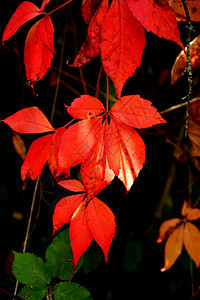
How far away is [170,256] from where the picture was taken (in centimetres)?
88

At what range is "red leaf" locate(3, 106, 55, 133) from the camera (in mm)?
643

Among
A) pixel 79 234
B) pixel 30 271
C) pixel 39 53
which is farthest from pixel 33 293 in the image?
pixel 39 53

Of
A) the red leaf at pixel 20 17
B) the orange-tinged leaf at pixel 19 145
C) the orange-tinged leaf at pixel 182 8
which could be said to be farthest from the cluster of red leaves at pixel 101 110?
the orange-tinged leaf at pixel 19 145

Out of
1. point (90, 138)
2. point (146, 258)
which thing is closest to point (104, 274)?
point (146, 258)

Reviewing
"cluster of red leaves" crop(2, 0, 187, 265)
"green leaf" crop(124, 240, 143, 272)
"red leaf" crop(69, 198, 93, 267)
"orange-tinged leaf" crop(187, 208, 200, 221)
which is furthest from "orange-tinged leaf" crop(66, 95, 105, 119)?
"green leaf" crop(124, 240, 143, 272)

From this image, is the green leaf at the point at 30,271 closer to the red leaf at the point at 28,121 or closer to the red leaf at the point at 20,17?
the red leaf at the point at 28,121

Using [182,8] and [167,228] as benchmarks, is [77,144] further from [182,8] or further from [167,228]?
[167,228]

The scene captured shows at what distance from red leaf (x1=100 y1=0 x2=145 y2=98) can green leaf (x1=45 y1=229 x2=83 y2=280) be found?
574 millimetres

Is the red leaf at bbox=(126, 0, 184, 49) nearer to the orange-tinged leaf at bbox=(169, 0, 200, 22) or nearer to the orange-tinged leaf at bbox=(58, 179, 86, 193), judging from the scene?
the orange-tinged leaf at bbox=(169, 0, 200, 22)

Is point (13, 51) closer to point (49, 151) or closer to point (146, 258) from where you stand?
point (49, 151)

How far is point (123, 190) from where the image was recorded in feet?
3.69

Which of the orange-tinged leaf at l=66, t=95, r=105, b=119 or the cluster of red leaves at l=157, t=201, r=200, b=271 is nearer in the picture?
the orange-tinged leaf at l=66, t=95, r=105, b=119

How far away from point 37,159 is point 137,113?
0.92ft

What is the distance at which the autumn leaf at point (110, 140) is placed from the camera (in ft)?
1.78
